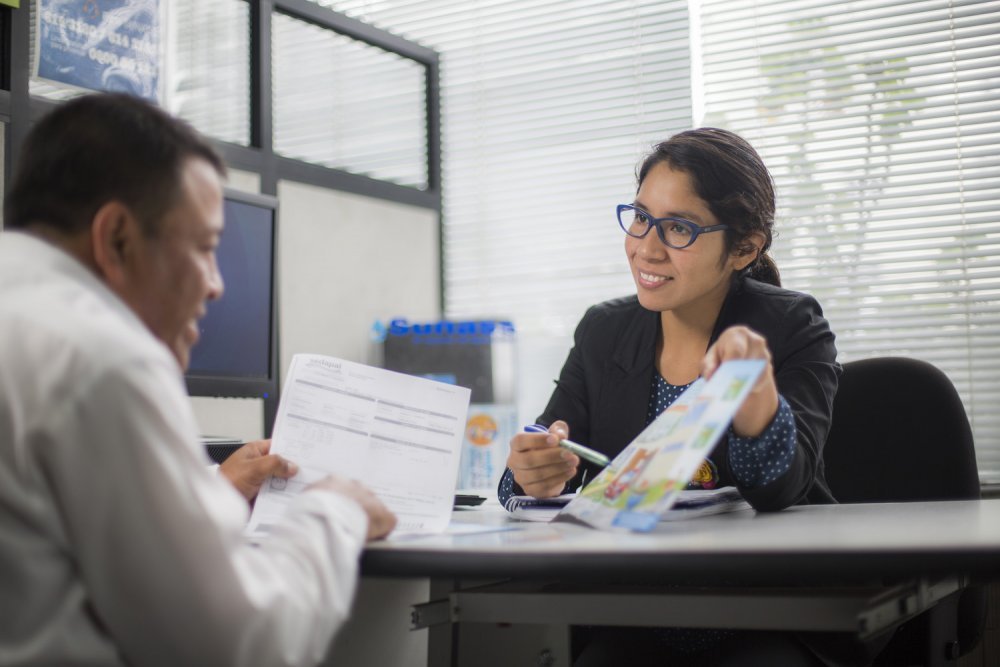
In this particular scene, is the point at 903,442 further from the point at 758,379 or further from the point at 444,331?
the point at 444,331

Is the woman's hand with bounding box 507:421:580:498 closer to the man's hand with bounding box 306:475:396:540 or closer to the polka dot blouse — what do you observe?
the polka dot blouse

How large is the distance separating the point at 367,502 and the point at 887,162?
235 centimetres

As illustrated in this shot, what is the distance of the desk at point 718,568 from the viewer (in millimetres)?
857

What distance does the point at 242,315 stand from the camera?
6.30ft

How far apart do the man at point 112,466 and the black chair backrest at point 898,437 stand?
50.1 inches

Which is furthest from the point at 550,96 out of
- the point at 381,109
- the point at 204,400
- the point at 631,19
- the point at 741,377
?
the point at 741,377

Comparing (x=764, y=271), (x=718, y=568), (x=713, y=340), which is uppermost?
(x=764, y=271)

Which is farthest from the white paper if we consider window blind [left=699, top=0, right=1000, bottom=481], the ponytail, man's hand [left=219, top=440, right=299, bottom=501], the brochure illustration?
window blind [left=699, top=0, right=1000, bottom=481]

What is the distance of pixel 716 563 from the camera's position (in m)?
0.88

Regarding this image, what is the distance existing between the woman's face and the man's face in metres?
0.96

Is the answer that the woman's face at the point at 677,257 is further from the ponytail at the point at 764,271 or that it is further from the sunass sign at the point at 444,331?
the sunass sign at the point at 444,331

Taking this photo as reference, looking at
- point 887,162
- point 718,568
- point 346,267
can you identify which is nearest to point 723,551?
point 718,568

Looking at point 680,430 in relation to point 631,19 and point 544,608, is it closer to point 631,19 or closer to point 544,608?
point 544,608

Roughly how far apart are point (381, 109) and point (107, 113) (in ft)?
8.81
